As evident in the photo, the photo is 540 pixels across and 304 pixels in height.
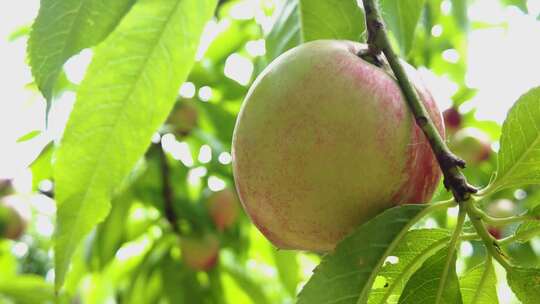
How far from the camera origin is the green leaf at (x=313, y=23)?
0.86 m

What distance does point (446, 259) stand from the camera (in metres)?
0.65

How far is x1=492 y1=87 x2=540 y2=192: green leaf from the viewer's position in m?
0.63

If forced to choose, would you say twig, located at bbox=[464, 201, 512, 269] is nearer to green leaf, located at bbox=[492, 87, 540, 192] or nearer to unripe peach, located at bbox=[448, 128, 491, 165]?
green leaf, located at bbox=[492, 87, 540, 192]

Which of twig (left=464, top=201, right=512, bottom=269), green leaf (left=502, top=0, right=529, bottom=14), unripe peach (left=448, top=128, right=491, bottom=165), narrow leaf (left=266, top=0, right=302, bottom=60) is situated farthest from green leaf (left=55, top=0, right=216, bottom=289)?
unripe peach (left=448, top=128, right=491, bottom=165)

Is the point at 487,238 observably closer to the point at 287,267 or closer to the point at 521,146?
the point at 521,146

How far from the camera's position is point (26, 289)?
82.9 inches

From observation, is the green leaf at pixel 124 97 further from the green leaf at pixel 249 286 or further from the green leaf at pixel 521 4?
the green leaf at pixel 249 286

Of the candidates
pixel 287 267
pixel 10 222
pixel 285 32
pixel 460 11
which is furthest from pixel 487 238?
pixel 10 222

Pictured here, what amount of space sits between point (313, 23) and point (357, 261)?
0.38m

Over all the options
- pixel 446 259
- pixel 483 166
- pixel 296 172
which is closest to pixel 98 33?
pixel 296 172

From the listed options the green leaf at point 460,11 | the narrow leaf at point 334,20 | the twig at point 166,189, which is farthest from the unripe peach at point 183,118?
the narrow leaf at point 334,20

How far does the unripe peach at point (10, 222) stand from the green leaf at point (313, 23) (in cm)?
132

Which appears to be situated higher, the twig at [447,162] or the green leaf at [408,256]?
the twig at [447,162]

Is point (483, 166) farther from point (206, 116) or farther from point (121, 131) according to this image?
point (121, 131)
